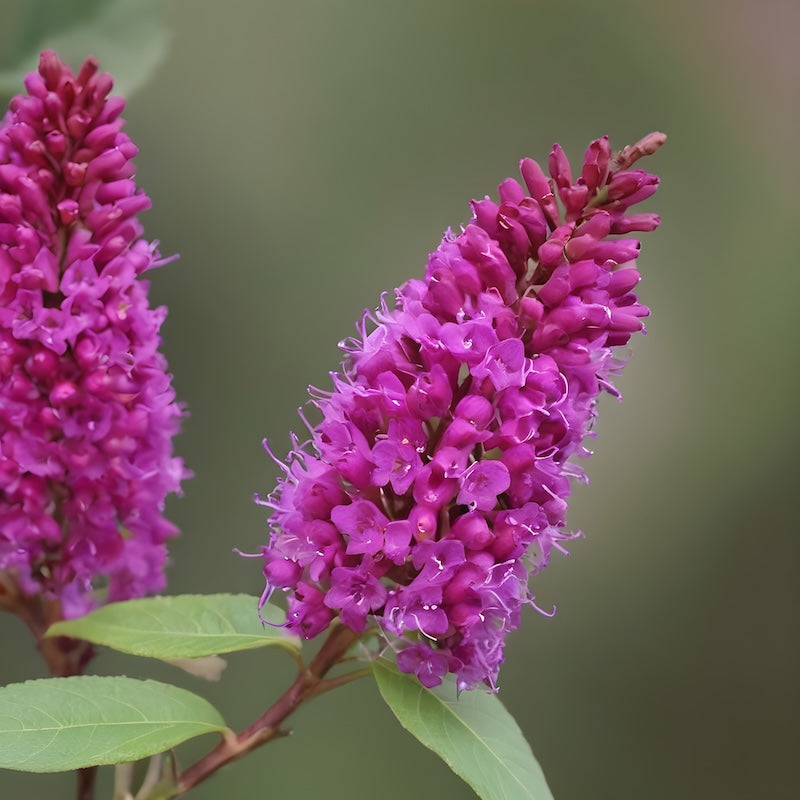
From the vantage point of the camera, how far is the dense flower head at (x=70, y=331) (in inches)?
30.2

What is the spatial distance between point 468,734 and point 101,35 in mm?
903

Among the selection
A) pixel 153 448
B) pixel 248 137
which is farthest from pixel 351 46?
pixel 153 448

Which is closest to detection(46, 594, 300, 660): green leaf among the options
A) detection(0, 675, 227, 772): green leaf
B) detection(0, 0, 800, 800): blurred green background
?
detection(0, 675, 227, 772): green leaf

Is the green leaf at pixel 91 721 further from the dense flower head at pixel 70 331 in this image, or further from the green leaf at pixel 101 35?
the green leaf at pixel 101 35

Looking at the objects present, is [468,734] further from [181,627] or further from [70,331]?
[70,331]

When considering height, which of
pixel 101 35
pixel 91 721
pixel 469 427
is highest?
pixel 101 35

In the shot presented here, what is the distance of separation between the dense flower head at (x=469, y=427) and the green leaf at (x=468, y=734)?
21 millimetres

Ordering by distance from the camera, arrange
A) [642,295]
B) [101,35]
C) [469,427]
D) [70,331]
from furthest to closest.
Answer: [642,295] → [101,35] → [70,331] → [469,427]

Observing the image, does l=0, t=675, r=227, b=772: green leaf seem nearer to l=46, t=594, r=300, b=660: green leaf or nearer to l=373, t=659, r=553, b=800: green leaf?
l=46, t=594, r=300, b=660: green leaf

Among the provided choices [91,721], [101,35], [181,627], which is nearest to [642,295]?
[101,35]

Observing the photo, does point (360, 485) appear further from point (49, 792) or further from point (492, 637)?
point (49, 792)

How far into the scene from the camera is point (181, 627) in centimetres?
77

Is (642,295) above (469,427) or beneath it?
above

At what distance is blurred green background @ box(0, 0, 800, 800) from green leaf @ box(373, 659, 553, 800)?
3.18 feet
